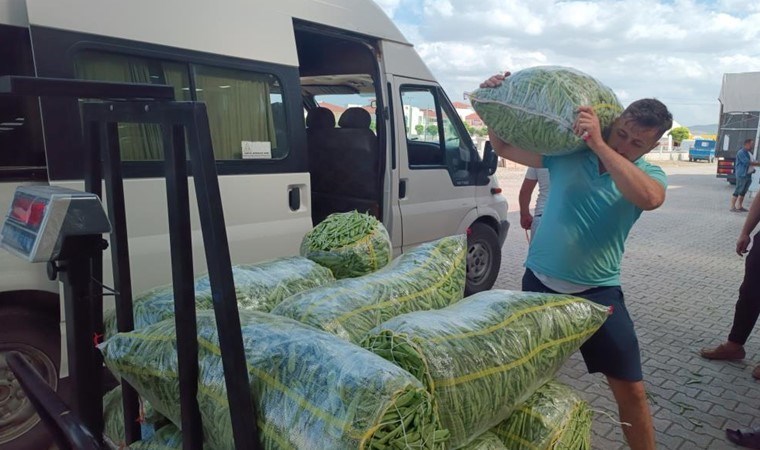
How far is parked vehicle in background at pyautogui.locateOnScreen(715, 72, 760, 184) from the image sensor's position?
784 inches

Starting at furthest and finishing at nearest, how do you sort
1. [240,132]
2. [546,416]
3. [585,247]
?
[240,132] → [585,247] → [546,416]

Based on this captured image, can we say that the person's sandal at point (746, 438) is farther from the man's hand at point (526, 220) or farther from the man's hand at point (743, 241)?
the man's hand at point (526, 220)

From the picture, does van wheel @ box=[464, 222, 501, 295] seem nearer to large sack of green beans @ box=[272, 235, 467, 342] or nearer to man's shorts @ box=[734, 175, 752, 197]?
large sack of green beans @ box=[272, 235, 467, 342]

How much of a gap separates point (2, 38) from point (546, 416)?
2930 mm

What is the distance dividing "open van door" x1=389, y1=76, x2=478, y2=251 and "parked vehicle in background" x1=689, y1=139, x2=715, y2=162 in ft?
144

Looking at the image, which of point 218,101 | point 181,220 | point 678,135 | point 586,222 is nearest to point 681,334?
point 586,222

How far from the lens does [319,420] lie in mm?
1162

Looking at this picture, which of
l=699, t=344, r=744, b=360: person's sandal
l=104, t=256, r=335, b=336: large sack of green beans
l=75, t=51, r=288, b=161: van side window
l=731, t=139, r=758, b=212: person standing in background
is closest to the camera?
l=104, t=256, r=335, b=336: large sack of green beans

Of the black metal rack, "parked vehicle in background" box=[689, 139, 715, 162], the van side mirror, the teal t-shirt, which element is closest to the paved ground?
the teal t-shirt

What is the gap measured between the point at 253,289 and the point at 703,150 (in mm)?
48005

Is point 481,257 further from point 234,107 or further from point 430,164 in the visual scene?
point 234,107

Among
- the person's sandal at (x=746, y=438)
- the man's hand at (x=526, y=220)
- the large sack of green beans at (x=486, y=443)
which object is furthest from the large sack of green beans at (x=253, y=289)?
the man's hand at (x=526, y=220)

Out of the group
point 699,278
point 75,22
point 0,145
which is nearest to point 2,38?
point 75,22

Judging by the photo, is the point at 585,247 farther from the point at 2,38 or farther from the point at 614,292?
the point at 2,38
